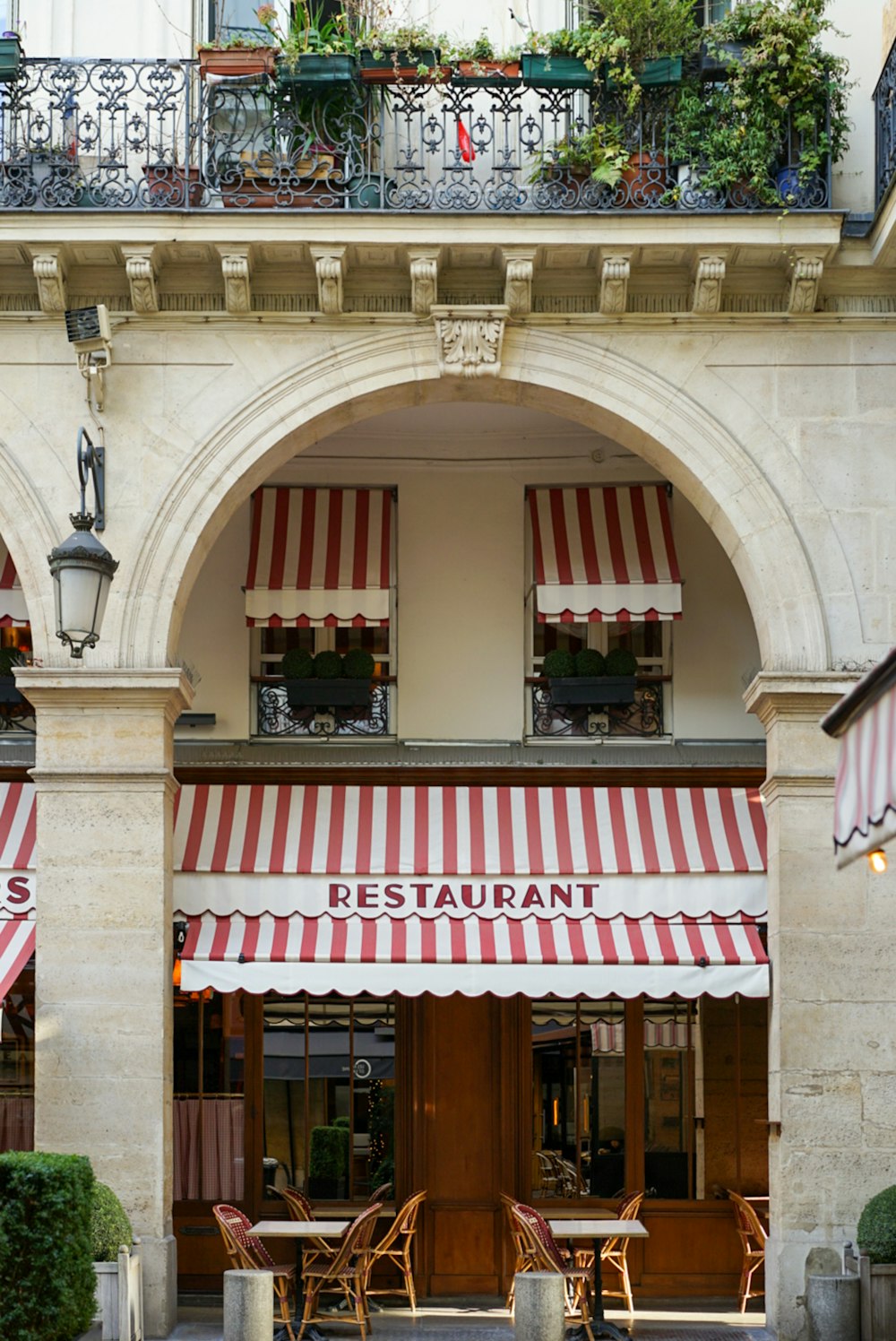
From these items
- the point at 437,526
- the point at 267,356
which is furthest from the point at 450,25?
the point at 437,526

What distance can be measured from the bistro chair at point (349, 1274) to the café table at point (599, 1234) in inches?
49.6

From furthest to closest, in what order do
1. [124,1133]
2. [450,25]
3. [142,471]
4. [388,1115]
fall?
[388,1115] < [450,25] < [142,471] < [124,1133]

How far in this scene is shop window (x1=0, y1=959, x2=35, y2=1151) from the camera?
13594mm

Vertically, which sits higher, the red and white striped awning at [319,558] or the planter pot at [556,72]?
the planter pot at [556,72]

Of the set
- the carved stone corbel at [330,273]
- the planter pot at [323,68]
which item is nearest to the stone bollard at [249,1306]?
the carved stone corbel at [330,273]

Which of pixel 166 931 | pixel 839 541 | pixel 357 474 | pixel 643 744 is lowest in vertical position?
pixel 166 931

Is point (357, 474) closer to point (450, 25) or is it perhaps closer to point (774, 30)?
point (450, 25)

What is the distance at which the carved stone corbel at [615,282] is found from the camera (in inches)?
463

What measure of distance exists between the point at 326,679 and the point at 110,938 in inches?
130

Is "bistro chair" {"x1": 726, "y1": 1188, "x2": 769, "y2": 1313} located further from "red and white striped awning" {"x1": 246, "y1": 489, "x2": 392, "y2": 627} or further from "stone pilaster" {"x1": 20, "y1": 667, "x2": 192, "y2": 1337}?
"red and white striped awning" {"x1": 246, "y1": 489, "x2": 392, "y2": 627}

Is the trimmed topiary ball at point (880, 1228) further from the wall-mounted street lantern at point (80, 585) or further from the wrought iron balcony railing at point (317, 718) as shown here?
the wall-mounted street lantern at point (80, 585)

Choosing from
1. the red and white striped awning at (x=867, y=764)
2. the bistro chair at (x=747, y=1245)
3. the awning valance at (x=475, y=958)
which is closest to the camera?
the red and white striped awning at (x=867, y=764)

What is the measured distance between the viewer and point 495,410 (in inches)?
562

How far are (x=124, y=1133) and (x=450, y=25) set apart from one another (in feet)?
26.2
